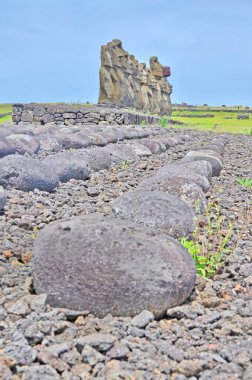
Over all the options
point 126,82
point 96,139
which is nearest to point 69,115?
point 126,82

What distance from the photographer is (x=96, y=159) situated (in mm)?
8328

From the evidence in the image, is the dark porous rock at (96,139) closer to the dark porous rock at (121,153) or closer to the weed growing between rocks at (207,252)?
the dark porous rock at (121,153)

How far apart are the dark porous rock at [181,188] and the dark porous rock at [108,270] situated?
254 centimetres

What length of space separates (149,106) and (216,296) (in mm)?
28183

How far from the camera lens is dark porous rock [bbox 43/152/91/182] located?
7.01 m

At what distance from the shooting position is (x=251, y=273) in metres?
3.84

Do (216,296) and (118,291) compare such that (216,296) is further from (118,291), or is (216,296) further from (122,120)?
(122,120)

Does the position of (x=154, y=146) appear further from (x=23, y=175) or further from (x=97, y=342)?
(x=97, y=342)

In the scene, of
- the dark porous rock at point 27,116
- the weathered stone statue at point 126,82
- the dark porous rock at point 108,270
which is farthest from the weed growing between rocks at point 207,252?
the weathered stone statue at point 126,82

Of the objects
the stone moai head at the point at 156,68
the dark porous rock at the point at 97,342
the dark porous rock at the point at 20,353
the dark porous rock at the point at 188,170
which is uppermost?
the stone moai head at the point at 156,68

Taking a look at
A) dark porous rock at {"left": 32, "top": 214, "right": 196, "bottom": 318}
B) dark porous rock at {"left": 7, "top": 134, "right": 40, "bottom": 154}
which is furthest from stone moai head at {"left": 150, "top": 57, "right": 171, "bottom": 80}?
dark porous rock at {"left": 32, "top": 214, "right": 196, "bottom": 318}

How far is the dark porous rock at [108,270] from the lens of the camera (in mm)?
2910

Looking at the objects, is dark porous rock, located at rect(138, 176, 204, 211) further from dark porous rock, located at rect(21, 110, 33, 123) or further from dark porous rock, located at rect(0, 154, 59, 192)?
dark porous rock, located at rect(21, 110, 33, 123)

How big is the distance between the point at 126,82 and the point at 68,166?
19671 mm
